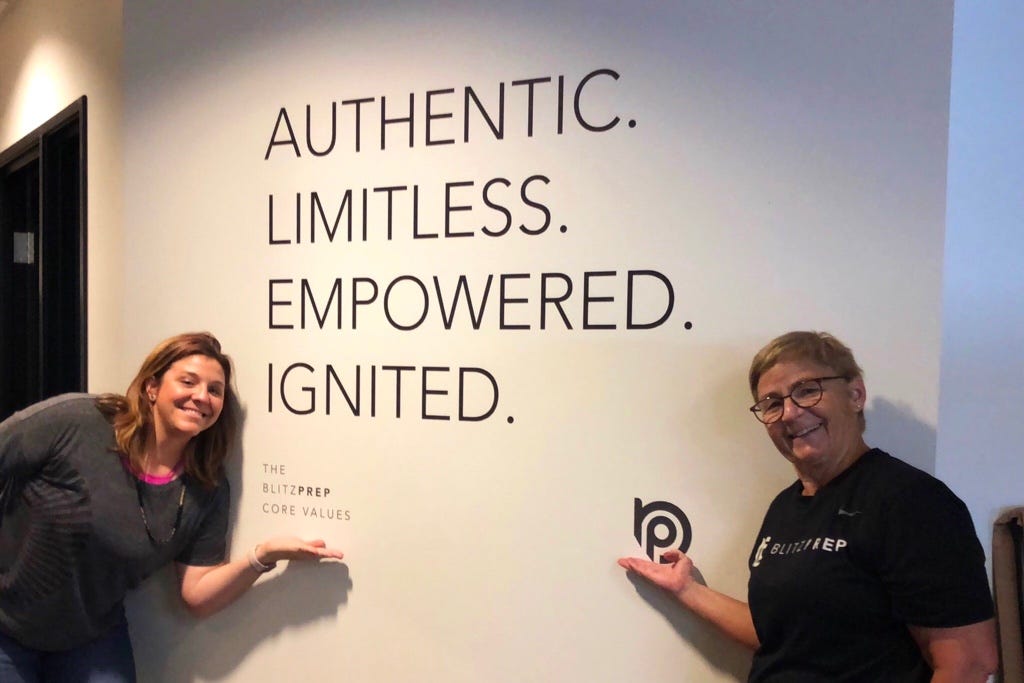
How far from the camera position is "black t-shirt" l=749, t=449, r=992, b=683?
105cm

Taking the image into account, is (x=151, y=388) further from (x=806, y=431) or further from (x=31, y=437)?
(x=806, y=431)

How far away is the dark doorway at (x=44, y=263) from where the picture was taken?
2.67 meters

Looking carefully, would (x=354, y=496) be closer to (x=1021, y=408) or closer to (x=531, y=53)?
(x=531, y=53)

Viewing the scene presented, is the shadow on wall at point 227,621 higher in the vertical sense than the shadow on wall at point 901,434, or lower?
lower

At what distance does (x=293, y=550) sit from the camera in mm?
1741

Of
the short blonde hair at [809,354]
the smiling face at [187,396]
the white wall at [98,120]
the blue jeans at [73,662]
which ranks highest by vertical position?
the white wall at [98,120]

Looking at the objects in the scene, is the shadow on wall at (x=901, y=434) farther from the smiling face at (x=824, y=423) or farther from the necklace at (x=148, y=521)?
the necklace at (x=148, y=521)

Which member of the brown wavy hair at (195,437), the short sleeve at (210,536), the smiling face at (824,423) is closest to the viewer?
the smiling face at (824,423)

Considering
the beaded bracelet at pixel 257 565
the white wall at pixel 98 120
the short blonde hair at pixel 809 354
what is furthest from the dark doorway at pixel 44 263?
the short blonde hair at pixel 809 354

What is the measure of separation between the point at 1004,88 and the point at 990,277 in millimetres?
367

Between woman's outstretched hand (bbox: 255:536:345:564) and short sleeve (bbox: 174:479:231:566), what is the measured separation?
0.46 feet

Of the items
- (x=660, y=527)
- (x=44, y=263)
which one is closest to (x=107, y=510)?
(x=660, y=527)

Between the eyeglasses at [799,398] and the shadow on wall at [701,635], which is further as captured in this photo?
the shadow on wall at [701,635]

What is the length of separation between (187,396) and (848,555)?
1.44 m
